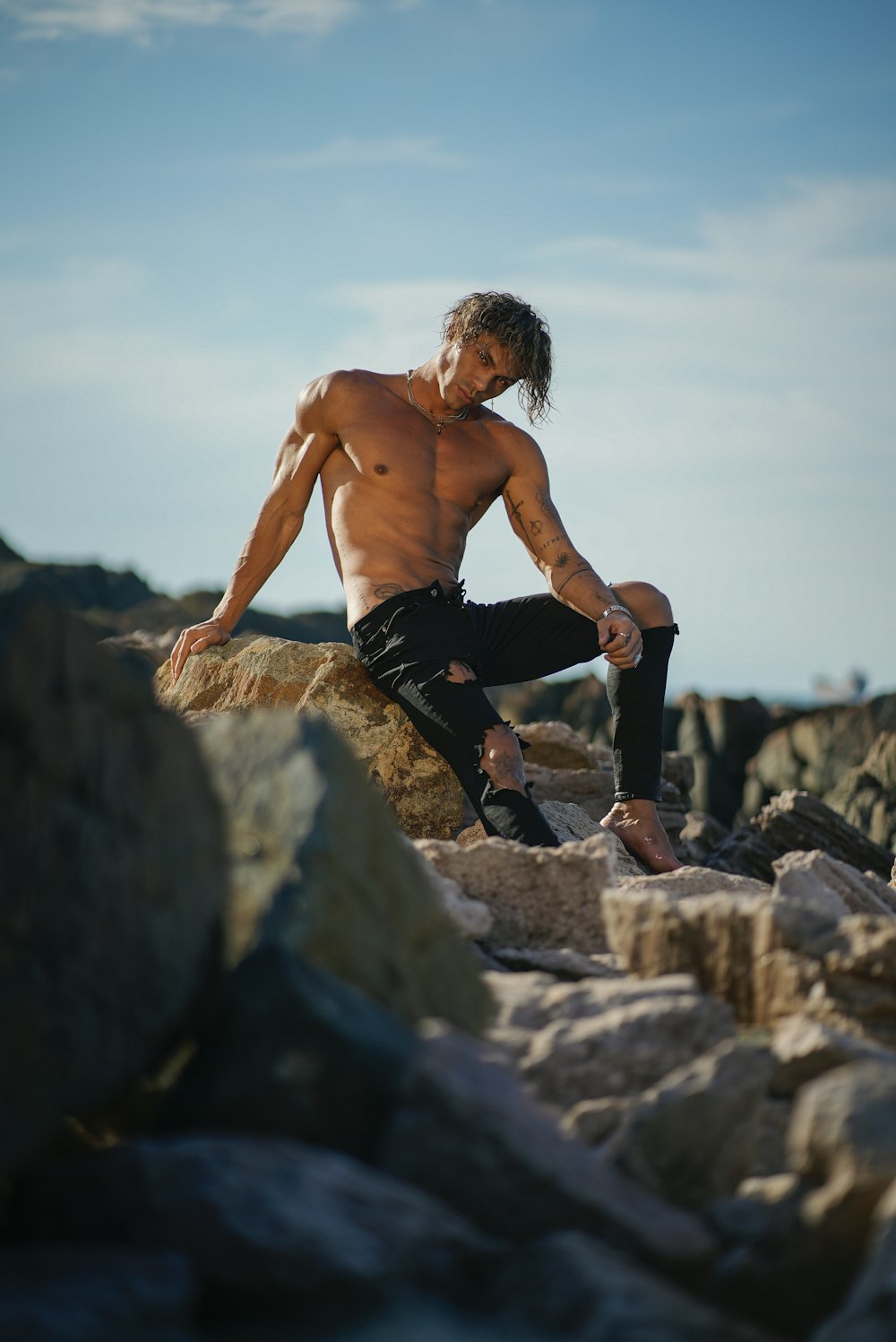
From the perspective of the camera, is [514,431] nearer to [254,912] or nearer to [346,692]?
[346,692]

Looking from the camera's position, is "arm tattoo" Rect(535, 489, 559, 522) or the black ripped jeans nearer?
the black ripped jeans

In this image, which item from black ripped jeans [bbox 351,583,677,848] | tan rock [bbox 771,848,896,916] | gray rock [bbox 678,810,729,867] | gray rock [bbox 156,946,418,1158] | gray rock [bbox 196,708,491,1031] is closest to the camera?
gray rock [bbox 156,946,418,1158]

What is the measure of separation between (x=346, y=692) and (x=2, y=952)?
3.60 meters

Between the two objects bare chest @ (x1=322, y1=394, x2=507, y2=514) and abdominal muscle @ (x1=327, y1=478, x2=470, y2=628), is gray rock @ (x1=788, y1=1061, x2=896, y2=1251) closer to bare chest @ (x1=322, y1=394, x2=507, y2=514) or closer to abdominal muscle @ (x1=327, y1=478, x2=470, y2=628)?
abdominal muscle @ (x1=327, y1=478, x2=470, y2=628)

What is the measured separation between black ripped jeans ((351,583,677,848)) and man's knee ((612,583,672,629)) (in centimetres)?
5

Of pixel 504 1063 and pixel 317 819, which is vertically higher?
pixel 317 819

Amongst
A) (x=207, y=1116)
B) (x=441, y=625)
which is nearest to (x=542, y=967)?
(x=207, y=1116)

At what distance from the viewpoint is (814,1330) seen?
189cm

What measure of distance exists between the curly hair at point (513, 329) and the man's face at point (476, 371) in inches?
1.2

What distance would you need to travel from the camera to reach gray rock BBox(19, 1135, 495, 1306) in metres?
1.88

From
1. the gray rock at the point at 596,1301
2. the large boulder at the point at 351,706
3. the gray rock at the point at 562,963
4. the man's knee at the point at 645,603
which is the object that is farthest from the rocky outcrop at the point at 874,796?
the gray rock at the point at 596,1301

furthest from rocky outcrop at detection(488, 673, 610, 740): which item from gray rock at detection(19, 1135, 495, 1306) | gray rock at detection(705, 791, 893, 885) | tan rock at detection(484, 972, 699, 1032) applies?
gray rock at detection(19, 1135, 495, 1306)

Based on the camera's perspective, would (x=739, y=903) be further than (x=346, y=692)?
No

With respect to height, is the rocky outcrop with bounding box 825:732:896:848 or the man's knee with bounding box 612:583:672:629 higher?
the man's knee with bounding box 612:583:672:629
